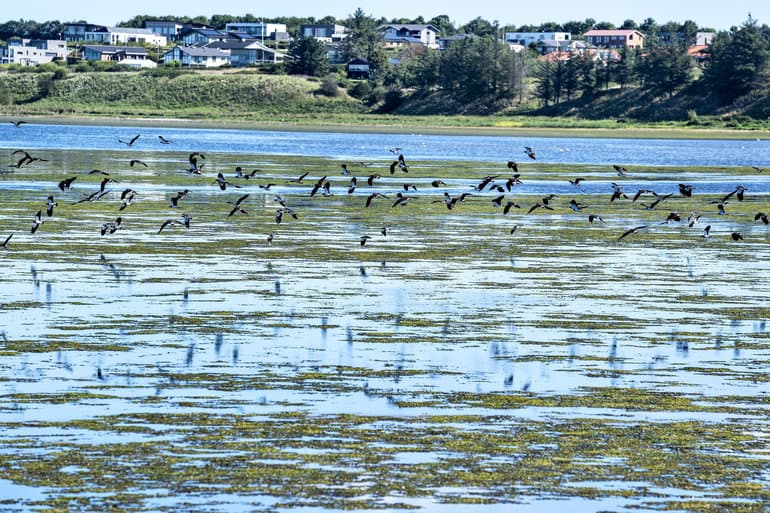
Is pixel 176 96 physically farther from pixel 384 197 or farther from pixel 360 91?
pixel 384 197

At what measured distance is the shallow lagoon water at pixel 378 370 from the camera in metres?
16.3

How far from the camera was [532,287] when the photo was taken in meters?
31.3

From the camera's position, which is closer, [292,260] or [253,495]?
[253,495]

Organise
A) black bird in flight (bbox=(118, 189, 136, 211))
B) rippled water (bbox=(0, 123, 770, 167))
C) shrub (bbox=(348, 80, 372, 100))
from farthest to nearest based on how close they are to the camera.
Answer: shrub (bbox=(348, 80, 372, 100)), rippled water (bbox=(0, 123, 770, 167)), black bird in flight (bbox=(118, 189, 136, 211))

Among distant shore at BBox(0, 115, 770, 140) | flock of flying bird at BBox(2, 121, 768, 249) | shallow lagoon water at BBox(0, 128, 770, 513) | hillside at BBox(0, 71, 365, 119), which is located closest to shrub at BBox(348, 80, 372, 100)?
hillside at BBox(0, 71, 365, 119)

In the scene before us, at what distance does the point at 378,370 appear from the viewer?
2214 centimetres

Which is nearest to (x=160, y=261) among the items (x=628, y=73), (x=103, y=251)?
(x=103, y=251)

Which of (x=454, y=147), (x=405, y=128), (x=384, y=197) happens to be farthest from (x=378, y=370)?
(x=405, y=128)

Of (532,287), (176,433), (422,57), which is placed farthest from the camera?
(422,57)

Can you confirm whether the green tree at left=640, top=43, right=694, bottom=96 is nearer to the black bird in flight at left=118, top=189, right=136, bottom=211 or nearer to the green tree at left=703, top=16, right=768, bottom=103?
the green tree at left=703, top=16, right=768, bottom=103

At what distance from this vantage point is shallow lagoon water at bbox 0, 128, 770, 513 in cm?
1634

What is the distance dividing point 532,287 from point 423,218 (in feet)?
55.1

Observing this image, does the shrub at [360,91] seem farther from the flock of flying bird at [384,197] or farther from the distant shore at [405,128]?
the flock of flying bird at [384,197]

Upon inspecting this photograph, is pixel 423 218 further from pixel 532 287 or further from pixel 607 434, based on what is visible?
pixel 607 434
